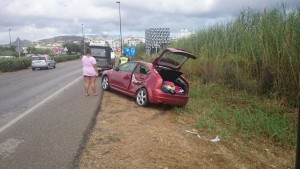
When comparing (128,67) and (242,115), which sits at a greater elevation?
(128,67)

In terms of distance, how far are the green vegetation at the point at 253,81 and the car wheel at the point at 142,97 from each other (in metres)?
1.11

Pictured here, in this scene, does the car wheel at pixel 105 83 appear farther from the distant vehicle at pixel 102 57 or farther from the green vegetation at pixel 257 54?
the distant vehicle at pixel 102 57

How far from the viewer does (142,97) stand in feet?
36.8

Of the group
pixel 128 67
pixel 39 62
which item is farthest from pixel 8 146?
pixel 39 62

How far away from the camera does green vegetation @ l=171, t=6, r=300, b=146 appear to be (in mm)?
9398

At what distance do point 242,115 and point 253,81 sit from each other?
3285mm

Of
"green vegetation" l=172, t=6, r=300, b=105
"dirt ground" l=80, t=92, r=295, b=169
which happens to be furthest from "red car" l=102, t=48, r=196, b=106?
"green vegetation" l=172, t=6, r=300, b=105

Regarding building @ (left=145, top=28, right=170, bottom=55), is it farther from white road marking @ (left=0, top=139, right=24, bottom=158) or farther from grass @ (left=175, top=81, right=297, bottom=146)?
white road marking @ (left=0, top=139, right=24, bottom=158)

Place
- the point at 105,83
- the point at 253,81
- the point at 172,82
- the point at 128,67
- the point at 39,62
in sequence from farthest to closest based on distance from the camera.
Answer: the point at 39,62 < the point at 105,83 < the point at 253,81 < the point at 128,67 < the point at 172,82

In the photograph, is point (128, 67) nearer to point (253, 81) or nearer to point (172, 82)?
point (172, 82)

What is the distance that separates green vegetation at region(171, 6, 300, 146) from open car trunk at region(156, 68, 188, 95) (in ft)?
2.09

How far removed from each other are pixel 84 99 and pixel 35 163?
680 cm

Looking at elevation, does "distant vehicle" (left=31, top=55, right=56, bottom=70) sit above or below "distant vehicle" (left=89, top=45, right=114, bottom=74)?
below

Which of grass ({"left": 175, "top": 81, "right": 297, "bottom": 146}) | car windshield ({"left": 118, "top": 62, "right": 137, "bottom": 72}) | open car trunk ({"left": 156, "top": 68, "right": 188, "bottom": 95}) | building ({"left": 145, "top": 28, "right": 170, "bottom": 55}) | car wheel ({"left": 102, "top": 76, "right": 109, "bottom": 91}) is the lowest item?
grass ({"left": 175, "top": 81, "right": 297, "bottom": 146})
